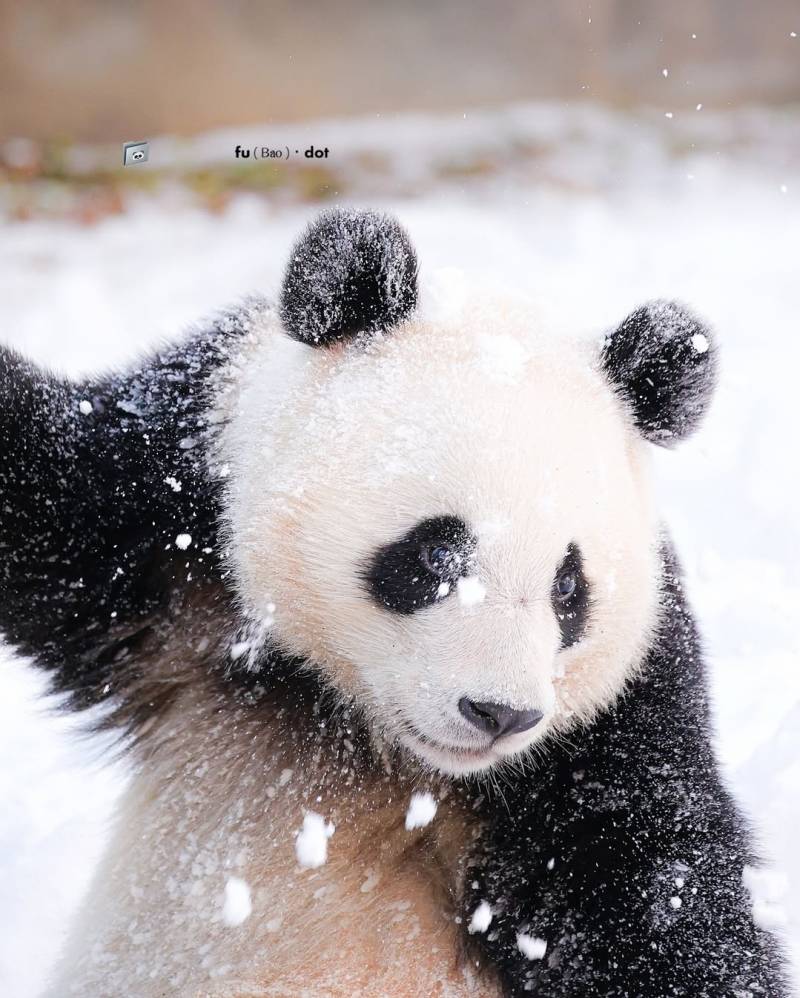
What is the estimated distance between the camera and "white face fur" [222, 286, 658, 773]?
197cm

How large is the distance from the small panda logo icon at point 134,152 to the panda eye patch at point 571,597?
18.3 ft

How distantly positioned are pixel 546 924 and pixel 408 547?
809 millimetres

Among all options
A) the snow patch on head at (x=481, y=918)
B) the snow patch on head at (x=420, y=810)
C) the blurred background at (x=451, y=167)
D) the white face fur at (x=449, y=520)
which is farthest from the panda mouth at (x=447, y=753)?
the blurred background at (x=451, y=167)

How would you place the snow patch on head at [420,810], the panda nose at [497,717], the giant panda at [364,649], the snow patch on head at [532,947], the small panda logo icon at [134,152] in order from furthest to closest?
the small panda logo icon at [134,152] → the snow patch on head at [420,810] → the snow patch on head at [532,947] → the giant panda at [364,649] → the panda nose at [497,717]

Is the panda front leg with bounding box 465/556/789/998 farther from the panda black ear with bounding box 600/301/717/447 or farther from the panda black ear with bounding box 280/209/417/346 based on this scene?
the panda black ear with bounding box 280/209/417/346

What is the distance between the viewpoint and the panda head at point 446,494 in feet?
6.47

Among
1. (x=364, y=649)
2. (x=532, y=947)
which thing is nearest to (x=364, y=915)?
(x=532, y=947)

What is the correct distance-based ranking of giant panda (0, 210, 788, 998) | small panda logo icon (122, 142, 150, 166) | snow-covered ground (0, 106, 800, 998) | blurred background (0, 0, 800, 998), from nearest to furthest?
giant panda (0, 210, 788, 998)
snow-covered ground (0, 106, 800, 998)
blurred background (0, 0, 800, 998)
small panda logo icon (122, 142, 150, 166)

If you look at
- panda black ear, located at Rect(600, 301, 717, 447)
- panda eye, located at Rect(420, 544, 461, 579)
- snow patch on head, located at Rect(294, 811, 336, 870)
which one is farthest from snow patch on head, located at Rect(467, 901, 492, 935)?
panda black ear, located at Rect(600, 301, 717, 447)

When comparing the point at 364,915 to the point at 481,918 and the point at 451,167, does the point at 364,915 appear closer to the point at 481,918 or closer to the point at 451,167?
the point at 481,918

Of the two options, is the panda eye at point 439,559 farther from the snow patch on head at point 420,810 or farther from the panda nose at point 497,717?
the snow patch on head at point 420,810

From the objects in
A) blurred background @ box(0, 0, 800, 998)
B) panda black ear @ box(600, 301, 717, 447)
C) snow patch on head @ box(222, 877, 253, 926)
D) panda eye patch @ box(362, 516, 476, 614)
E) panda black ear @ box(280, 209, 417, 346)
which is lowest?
snow patch on head @ box(222, 877, 253, 926)

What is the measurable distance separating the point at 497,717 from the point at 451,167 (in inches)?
240

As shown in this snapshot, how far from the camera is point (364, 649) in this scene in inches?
83.7
